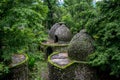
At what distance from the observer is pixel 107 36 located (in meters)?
13.6

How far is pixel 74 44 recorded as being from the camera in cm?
1653

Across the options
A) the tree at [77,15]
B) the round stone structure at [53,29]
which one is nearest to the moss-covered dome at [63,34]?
the tree at [77,15]

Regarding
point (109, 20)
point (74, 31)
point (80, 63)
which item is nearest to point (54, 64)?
point (80, 63)

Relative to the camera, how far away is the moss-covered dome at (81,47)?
16.0 m

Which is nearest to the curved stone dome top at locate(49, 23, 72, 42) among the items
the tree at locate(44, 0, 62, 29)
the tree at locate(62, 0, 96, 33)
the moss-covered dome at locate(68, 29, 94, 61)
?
the tree at locate(62, 0, 96, 33)

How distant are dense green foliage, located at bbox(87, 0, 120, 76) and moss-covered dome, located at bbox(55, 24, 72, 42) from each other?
11.1 m

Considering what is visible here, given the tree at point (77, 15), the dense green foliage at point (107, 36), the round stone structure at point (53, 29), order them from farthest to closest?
the round stone structure at point (53, 29)
the tree at point (77, 15)
the dense green foliage at point (107, 36)

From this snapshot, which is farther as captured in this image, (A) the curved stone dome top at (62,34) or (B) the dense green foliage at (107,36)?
(A) the curved stone dome top at (62,34)

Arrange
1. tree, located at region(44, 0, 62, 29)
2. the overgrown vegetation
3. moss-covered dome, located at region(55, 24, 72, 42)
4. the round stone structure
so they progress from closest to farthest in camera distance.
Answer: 1. the overgrown vegetation
2. moss-covered dome, located at region(55, 24, 72, 42)
3. the round stone structure
4. tree, located at region(44, 0, 62, 29)

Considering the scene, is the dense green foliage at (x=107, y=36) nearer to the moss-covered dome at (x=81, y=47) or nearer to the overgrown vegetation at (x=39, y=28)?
the overgrown vegetation at (x=39, y=28)

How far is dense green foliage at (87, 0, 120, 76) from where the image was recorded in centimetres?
1307

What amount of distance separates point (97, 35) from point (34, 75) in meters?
8.12

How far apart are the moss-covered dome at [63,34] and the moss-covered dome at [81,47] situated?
10365 millimetres

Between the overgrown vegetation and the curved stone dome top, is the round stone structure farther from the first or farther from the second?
the overgrown vegetation
